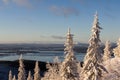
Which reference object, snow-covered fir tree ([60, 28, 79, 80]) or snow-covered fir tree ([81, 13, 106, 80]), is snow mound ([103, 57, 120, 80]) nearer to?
snow-covered fir tree ([60, 28, 79, 80])

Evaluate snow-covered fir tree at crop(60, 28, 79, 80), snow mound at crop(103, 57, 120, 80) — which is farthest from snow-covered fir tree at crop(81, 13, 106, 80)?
snow mound at crop(103, 57, 120, 80)

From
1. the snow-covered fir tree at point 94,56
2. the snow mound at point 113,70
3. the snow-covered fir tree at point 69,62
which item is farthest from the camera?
the snow mound at point 113,70

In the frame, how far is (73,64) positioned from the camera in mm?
39562

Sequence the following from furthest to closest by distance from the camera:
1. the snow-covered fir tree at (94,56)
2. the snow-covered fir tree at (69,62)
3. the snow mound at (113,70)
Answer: the snow mound at (113,70) → the snow-covered fir tree at (69,62) → the snow-covered fir tree at (94,56)

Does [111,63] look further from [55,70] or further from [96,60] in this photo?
[96,60]

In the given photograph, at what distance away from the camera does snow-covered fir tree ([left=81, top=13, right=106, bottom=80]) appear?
120 ft

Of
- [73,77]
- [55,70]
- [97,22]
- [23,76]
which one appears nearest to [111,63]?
[55,70]

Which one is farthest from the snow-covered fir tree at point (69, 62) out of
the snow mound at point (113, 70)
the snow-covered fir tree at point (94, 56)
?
the snow mound at point (113, 70)

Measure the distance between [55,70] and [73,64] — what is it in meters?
31.7

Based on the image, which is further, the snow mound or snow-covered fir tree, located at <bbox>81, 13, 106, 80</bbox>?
the snow mound

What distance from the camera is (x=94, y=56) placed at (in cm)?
3716

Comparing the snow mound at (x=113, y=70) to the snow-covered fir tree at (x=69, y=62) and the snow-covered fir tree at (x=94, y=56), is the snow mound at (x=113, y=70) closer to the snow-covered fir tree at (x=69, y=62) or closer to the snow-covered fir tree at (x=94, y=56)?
the snow-covered fir tree at (x=69, y=62)

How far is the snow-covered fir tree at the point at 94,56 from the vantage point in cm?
3656

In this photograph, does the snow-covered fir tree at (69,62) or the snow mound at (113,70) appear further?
the snow mound at (113,70)
